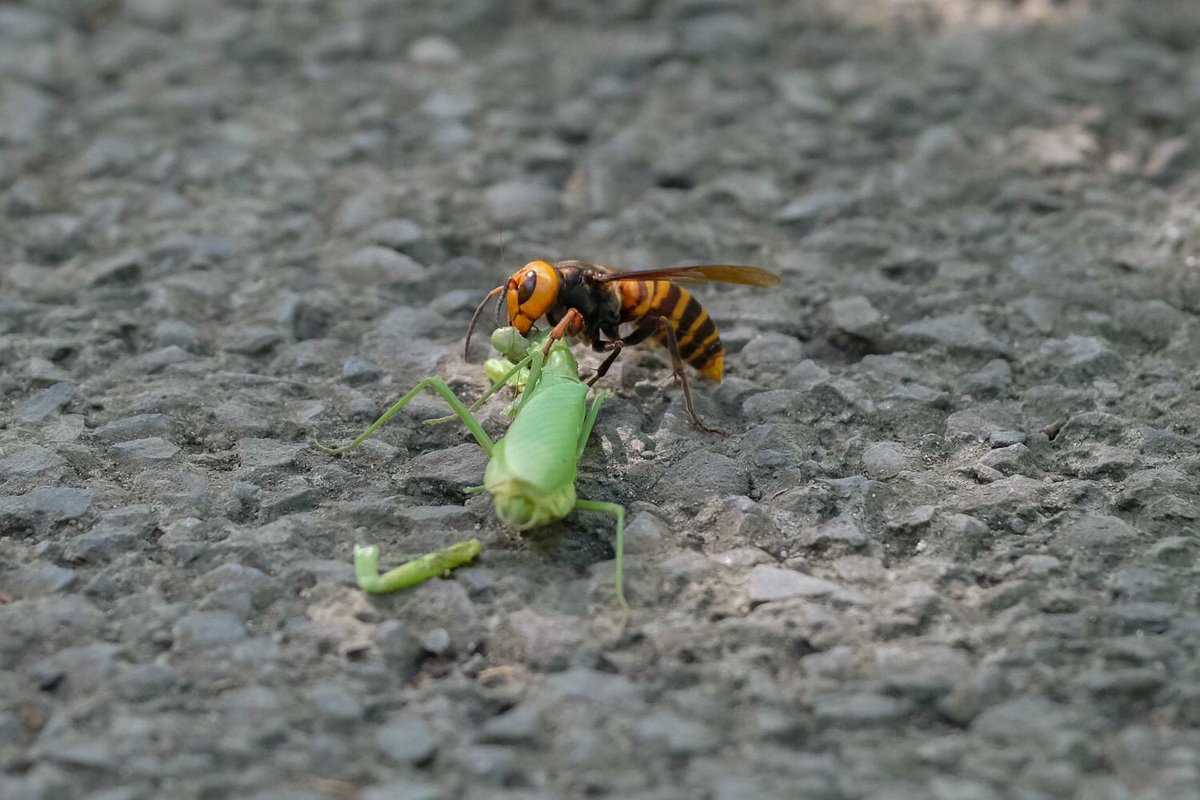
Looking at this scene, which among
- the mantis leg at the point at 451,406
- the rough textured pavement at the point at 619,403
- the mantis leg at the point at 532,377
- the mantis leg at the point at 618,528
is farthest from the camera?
the mantis leg at the point at 532,377

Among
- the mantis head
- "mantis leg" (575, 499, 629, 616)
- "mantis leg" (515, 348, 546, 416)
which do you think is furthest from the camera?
the mantis head

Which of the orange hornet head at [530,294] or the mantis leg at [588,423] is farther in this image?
the orange hornet head at [530,294]

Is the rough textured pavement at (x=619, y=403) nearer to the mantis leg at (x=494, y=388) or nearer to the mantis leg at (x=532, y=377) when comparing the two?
the mantis leg at (x=494, y=388)

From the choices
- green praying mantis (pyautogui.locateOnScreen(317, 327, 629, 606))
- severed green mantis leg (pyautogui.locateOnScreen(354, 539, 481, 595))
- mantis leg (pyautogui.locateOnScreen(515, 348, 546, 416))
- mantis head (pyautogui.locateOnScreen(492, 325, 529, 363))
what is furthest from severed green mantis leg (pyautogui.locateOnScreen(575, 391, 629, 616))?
mantis head (pyautogui.locateOnScreen(492, 325, 529, 363))

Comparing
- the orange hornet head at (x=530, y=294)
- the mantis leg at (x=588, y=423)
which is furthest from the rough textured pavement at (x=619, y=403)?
the orange hornet head at (x=530, y=294)

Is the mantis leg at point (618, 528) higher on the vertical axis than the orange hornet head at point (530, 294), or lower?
lower

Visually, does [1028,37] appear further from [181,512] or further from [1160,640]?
[181,512]

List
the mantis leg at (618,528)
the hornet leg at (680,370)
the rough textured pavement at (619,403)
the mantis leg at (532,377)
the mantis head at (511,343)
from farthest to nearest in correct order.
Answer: the mantis head at (511,343) < the hornet leg at (680,370) < the mantis leg at (532,377) < the mantis leg at (618,528) < the rough textured pavement at (619,403)

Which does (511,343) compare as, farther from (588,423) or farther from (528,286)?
(588,423)

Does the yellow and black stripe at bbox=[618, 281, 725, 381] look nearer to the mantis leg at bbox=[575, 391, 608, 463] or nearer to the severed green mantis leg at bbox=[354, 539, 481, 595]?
the mantis leg at bbox=[575, 391, 608, 463]
